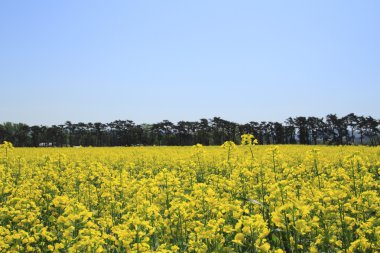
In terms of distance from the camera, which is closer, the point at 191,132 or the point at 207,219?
the point at 207,219

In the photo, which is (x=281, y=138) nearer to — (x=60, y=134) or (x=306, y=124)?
(x=306, y=124)

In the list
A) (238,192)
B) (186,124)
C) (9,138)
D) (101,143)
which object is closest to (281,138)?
(186,124)

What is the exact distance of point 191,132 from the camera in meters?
92.9

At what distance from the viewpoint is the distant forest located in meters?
87.6

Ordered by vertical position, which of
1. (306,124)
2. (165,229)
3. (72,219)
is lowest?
(165,229)

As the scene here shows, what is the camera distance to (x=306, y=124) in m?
91.8

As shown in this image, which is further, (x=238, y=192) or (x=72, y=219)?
(x=238, y=192)

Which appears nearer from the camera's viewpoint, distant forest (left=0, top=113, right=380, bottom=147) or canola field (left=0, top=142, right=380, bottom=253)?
canola field (left=0, top=142, right=380, bottom=253)

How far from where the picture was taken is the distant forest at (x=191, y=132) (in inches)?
3450

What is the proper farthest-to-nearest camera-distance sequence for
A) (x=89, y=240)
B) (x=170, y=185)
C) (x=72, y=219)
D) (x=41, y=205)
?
(x=41, y=205)
(x=170, y=185)
(x=72, y=219)
(x=89, y=240)

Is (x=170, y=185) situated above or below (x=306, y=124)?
below

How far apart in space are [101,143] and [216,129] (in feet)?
113

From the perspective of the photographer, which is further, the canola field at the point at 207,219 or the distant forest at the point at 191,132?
the distant forest at the point at 191,132

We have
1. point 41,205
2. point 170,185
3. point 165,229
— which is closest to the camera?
point 165,229
